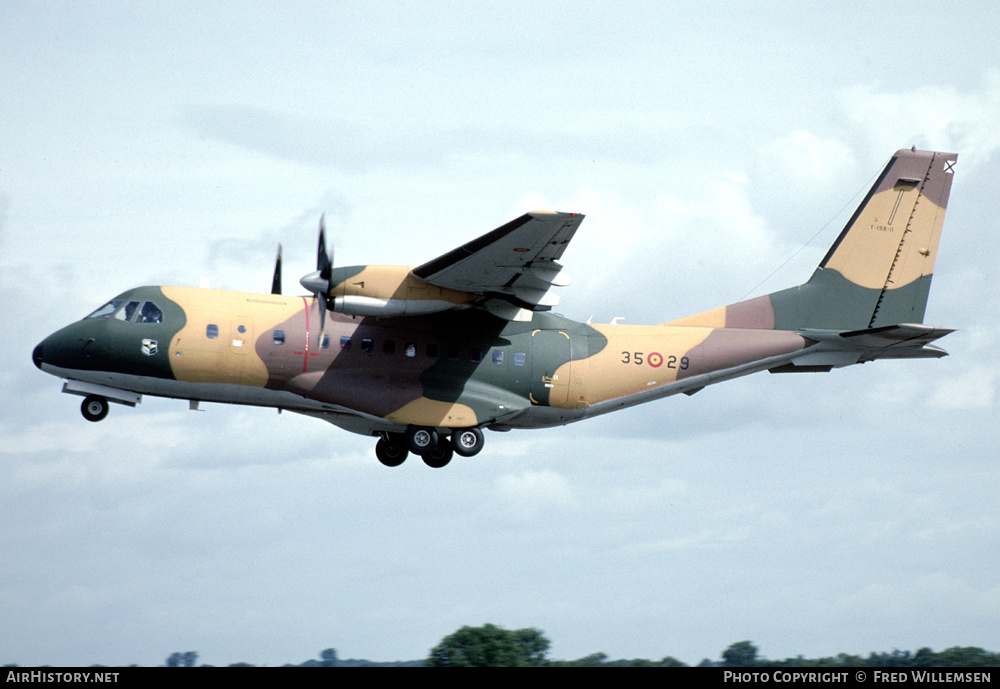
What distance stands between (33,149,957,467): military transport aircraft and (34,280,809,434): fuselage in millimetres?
27

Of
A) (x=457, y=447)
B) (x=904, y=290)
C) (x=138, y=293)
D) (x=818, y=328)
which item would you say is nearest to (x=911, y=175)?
(x=904, y=290)

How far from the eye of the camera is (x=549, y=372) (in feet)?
69.0

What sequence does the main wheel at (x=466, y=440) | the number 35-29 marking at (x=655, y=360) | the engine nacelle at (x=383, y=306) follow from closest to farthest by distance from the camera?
the engine nacelle at (x=383, y=306) < the main wheel at (x=466, y=440) < the number 35-29 marking at (x=655, y=360)

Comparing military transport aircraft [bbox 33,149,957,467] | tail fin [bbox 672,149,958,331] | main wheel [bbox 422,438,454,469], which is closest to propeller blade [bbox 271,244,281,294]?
military transport aircraft [bbox 33,149,957,467]

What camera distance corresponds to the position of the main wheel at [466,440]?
68.8ft

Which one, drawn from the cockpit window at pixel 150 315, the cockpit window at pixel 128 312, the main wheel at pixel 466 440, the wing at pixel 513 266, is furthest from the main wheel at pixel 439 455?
the cockpit window at pixel 128 312

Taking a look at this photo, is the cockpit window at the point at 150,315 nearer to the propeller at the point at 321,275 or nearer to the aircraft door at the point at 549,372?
the propeller at the point at 321,275

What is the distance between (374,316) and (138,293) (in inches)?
182

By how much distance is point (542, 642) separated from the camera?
23.2 metres

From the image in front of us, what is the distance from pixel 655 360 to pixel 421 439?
4954mm

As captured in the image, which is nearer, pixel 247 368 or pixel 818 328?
pixel 247 368

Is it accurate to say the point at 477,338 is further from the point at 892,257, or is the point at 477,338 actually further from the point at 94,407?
the point at 892,257

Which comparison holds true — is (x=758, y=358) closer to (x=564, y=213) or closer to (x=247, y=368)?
(x=564, y=213)

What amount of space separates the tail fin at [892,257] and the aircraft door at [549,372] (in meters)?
4.49
